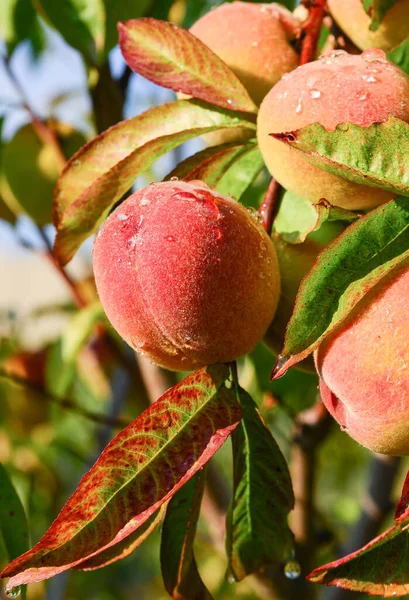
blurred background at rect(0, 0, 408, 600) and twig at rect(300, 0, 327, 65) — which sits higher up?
twig at rect(300, 0, 327, 65)

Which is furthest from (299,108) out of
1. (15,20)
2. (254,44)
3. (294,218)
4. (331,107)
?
(15,20)

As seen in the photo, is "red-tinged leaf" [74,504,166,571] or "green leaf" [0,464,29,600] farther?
"green leaf" [0,464,29,600]

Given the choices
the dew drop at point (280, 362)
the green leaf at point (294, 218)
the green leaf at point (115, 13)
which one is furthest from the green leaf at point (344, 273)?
the green leaf at point (115, 13)

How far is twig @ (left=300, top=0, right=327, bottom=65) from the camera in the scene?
88 centimetres

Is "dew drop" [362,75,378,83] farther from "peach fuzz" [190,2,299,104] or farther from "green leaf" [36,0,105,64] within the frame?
"green leaf" [36,0,105,64]

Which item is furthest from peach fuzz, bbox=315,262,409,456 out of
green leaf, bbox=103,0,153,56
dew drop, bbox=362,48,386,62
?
green leaf, bbox=103,0,153,56

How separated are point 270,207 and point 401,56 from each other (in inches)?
9.1

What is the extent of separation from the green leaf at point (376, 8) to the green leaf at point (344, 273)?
317 millimetres

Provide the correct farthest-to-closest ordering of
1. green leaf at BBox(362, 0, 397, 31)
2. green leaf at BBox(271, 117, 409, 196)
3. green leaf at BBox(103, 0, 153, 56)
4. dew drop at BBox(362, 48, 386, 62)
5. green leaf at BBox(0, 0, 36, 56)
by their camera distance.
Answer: green leaf at BBox(0, 0, 36, 56) → green leaf at BBox(103, 0, 153, 56) → green leaf at BBox(362, 0, 397, 31) → dew drop at BBox(362, 48, 386, 62) → green leaf at BBox(271, 117, 409, 196)

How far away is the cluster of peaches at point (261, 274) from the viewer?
63 centimetres

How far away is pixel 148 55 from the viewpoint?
34.4 inches

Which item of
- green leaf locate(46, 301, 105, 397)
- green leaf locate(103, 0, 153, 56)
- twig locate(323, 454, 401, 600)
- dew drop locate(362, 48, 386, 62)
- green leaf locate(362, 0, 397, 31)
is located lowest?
twig locate(323, 454, 401, 600)

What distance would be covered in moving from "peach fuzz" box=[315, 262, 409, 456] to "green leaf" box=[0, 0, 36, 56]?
107cm

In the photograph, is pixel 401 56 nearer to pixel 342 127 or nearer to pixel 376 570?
pixel 342 127
